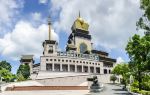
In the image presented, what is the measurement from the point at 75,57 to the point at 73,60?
171cm

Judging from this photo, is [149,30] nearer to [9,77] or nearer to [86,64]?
[9,77]

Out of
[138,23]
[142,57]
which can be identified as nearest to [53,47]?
[142,57]

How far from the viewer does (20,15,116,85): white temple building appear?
111m

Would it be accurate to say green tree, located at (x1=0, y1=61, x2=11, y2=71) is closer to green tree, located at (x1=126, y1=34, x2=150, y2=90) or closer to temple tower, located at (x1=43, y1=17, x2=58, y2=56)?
temple tower, located at (x1=43, y1=17, x2=58, y2=56)

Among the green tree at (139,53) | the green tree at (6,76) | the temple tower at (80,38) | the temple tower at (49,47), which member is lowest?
the green tree at (6,76)

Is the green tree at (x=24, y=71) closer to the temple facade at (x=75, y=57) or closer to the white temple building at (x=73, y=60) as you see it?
the white temple building at (x=73, y=60)

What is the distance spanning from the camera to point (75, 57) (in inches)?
4715

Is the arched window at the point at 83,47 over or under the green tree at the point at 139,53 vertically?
over

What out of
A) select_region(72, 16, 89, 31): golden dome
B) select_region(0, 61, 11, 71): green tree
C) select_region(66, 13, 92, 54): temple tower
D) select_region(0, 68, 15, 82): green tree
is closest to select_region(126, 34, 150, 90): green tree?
select_region(0, 68, 15, 82): green tree

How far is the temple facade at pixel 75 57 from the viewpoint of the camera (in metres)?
115

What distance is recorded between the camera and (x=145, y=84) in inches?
2255

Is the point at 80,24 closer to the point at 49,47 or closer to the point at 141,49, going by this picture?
the point at 49,47

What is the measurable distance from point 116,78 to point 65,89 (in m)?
50.7

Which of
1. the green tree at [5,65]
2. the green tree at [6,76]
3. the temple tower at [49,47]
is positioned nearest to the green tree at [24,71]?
the green tree at [5,65]
